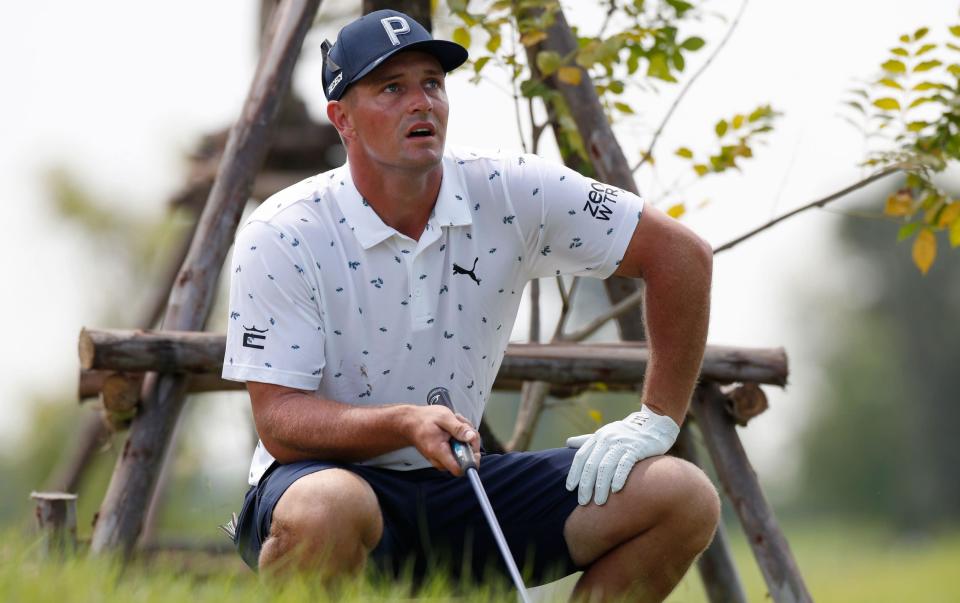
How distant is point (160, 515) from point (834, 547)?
1886 inches

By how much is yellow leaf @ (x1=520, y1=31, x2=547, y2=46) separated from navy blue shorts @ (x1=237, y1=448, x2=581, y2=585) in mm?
1847

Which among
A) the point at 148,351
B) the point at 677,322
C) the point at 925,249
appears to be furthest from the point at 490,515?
the point at 925,249

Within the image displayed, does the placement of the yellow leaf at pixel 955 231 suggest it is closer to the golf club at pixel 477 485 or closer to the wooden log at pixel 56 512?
the golf club at pixel 477 485

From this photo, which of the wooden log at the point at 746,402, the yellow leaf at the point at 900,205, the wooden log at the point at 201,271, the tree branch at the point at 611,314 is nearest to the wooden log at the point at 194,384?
the wooden log at the point at 201,271

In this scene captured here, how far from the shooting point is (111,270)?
19.1 m

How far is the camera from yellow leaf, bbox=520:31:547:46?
4.79 metres

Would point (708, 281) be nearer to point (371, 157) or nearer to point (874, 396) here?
point (371, 157)

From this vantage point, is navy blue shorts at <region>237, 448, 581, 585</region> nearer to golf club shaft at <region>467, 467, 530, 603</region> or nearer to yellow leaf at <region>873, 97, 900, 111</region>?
golf club shaft at <region>467, 467, 530, 603</region>

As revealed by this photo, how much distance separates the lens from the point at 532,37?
482cm

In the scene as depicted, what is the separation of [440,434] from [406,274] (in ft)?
1.76

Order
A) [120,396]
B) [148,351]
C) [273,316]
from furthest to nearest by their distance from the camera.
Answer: [120,396] < [148,351] < [273,316]

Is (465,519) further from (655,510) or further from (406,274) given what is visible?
(406,274)

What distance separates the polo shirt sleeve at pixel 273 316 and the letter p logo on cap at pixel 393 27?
0.55m

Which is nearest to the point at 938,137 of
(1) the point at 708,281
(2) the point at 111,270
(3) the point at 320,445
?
(1) the point at 708,281
